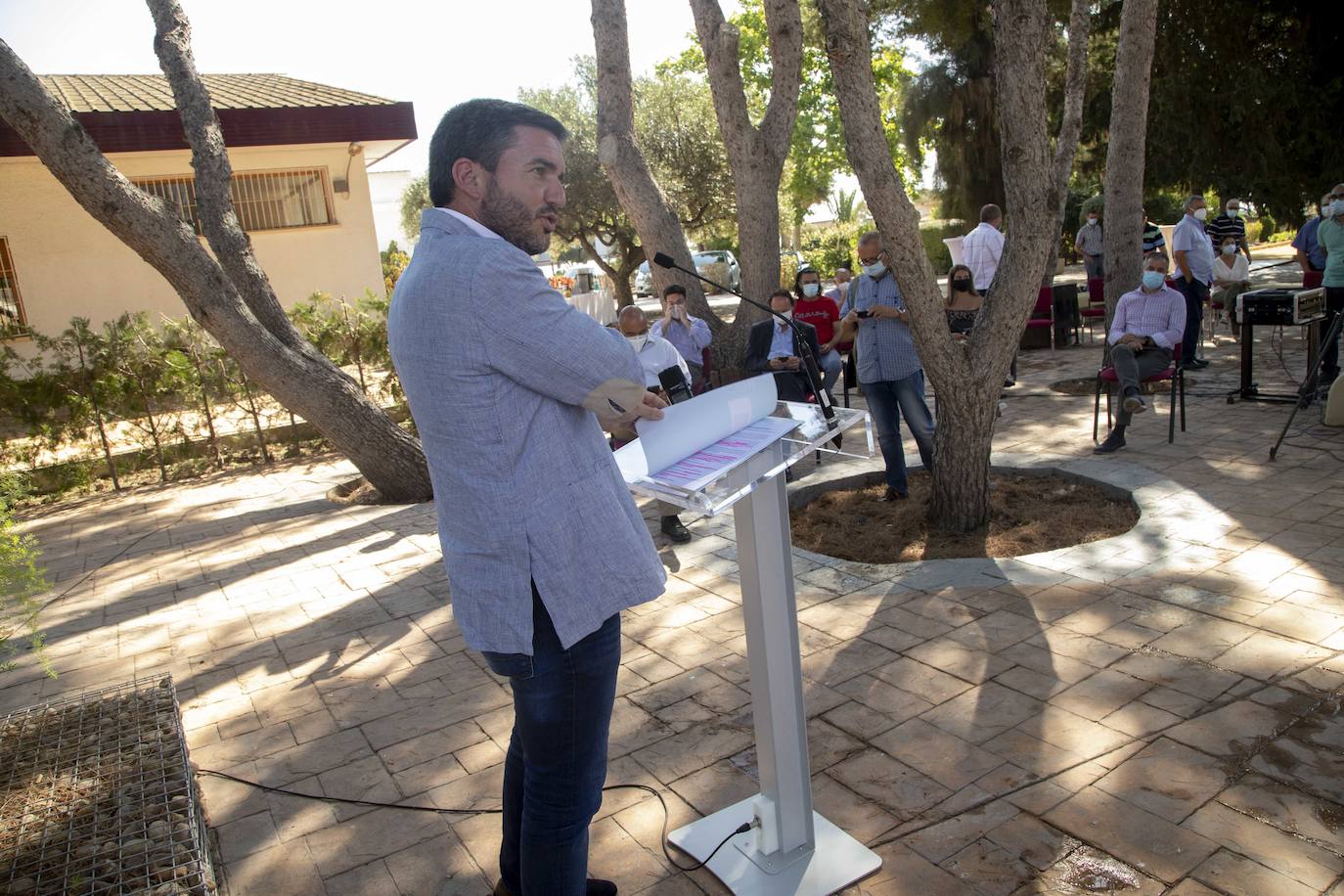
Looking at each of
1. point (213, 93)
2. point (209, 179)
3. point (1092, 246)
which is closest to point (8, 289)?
point (213, 93)

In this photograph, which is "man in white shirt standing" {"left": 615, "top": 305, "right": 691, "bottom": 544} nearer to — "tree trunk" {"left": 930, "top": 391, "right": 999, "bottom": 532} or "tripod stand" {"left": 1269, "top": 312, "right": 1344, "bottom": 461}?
"tree trunk" {"left": 930, "top": 391, "right": 999, "bottom": 532}

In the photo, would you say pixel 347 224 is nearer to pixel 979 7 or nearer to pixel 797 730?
pixel 979 7

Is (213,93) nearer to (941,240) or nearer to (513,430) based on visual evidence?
(513,430)

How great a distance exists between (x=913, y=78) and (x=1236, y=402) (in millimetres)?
18191

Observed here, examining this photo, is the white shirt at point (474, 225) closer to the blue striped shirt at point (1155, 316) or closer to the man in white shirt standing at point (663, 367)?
the man in white shirt standing at point (663, 367)

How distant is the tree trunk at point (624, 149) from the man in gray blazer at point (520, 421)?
752 cm

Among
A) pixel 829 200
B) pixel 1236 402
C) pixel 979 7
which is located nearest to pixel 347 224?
pixel 979 7

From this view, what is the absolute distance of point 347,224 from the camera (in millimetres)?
15383

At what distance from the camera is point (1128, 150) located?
9703mm

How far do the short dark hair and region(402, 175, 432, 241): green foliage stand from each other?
31.4m

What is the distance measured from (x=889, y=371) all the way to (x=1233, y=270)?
8255 millimetres

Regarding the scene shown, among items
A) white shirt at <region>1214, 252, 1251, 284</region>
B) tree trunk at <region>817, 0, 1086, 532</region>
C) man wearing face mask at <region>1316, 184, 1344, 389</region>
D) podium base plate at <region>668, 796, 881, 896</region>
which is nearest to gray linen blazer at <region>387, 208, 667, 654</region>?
podium base plate at <region>668, 796, 881, 896</region>

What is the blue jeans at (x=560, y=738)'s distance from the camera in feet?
6.50

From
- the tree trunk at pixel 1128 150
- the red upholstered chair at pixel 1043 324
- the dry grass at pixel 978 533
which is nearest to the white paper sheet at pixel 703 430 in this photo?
the dry grass at pixel 978 533
